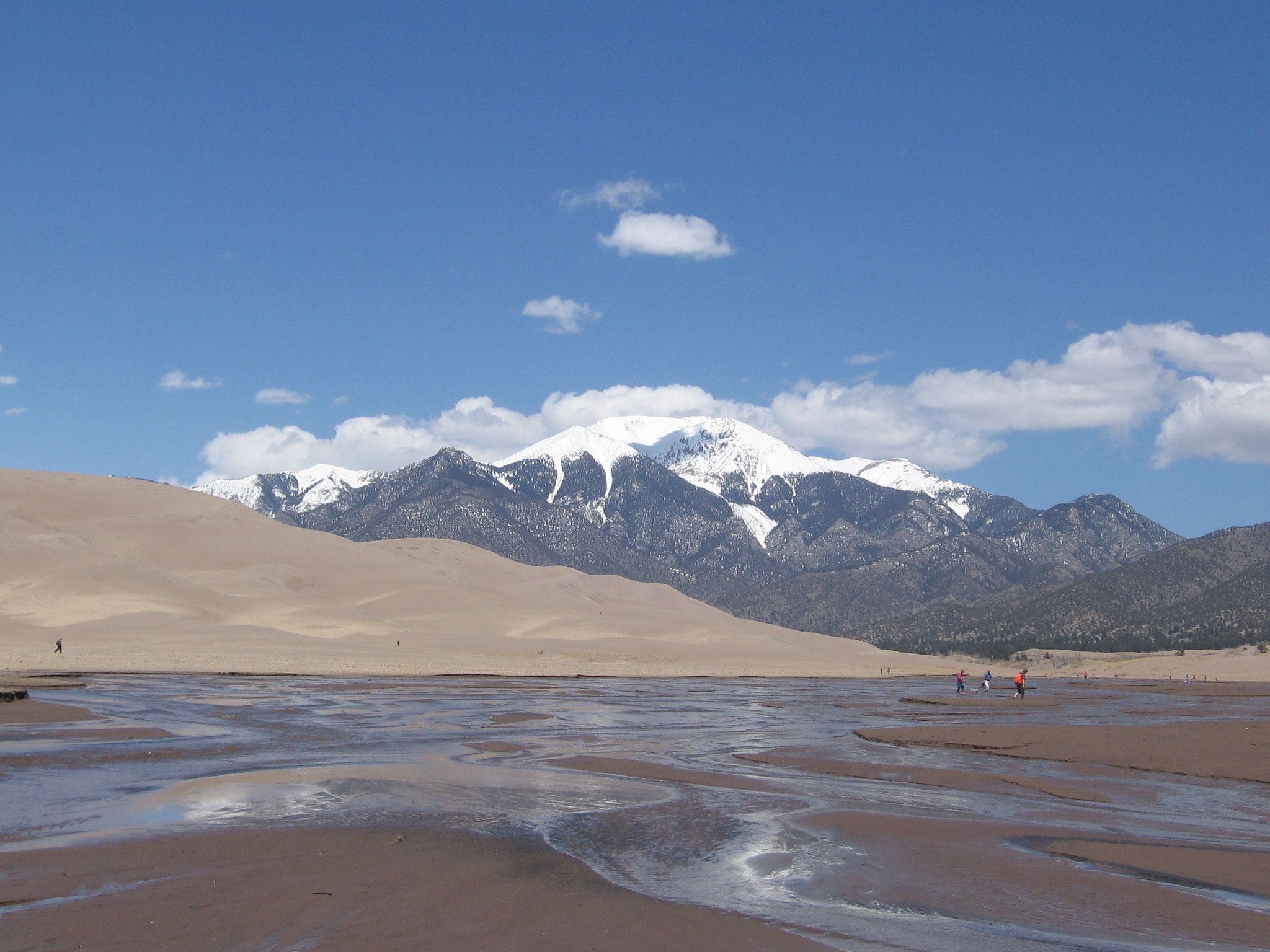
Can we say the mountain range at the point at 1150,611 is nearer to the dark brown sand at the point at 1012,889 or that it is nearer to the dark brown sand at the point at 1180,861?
the dark brown sand at the point at 1180,861

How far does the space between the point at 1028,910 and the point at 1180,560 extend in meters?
195

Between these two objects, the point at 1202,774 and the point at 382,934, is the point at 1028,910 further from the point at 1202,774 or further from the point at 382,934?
the point at 1202,774

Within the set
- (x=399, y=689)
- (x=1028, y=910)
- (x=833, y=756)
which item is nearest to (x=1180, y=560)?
(x=399, y=689)

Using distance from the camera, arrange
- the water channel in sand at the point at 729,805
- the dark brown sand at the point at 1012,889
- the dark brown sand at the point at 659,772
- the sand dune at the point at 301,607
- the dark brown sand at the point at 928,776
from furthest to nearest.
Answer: the sand dune at the point at 301,607, the dark brown sand at the point at 659,772, the dark brown sand at the point at 928,776, the water channel in sand at the point at 729,805, the dark brown sand at the point at 1012,889

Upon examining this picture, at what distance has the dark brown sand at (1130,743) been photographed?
22.6 meters

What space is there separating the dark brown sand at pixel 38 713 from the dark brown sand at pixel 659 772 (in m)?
14.3

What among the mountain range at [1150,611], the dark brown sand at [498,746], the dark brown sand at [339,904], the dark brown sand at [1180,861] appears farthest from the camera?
the mountain range at [1150,611]

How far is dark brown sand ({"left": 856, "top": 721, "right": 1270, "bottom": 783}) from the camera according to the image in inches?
891

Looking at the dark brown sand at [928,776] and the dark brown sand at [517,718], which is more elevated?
the dark brown sand at [928,776]

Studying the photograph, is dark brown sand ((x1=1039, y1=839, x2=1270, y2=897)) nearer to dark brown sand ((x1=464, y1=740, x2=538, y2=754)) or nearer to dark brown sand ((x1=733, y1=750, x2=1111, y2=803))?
dark brown sand ((x1=733, y1=750, x2=1111, y2=803))

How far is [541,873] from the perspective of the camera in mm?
11320

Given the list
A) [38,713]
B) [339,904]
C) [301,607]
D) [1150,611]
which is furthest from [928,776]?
[1150,611]

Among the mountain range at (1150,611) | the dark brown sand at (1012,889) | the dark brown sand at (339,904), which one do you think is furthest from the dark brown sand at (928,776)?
the mountain range at (1150,611)

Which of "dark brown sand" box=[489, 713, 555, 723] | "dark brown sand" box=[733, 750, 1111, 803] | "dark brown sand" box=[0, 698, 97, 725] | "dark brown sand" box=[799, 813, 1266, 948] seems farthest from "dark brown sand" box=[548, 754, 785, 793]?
"dark brown sand" box=[0, 698, 97, 725]
